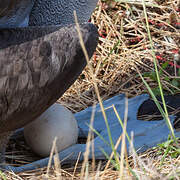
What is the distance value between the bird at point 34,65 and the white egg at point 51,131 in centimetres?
29

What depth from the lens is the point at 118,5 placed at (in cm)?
341

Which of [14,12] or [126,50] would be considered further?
[126,50]

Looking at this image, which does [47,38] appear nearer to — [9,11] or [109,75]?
[9,11]

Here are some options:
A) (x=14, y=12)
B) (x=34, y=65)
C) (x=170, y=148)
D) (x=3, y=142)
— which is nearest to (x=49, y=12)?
A: (x=14, y=12)

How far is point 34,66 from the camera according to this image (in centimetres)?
138

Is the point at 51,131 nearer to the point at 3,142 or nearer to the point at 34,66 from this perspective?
the point at 3,142

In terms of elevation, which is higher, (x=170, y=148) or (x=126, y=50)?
(x=126, y=50)

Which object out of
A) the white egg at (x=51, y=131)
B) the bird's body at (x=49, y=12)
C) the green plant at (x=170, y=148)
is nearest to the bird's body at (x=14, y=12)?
the bird's body at (x=49, y=12)

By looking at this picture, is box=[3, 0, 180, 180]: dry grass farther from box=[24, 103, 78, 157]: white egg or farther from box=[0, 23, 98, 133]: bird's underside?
box=[0, 23, 98, 133]: bird's underside

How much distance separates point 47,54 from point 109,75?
57.4 inches

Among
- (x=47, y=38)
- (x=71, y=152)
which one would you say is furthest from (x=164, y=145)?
(x=47, y=38)

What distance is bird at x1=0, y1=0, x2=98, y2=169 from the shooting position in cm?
136

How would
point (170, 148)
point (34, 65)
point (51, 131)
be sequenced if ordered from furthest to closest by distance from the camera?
point (51, 131)
point (170, 148)
point (34, 65)

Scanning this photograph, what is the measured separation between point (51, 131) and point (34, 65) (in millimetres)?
519
